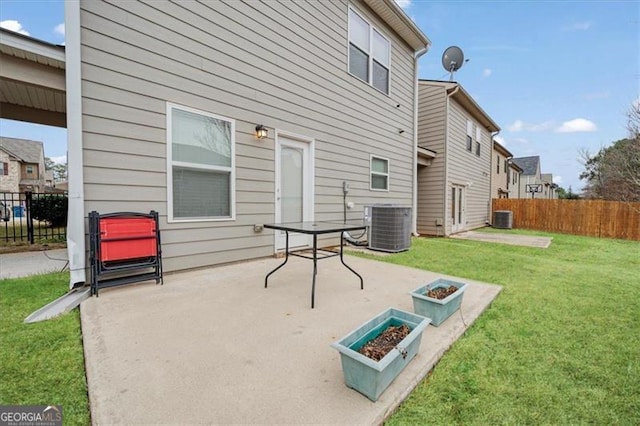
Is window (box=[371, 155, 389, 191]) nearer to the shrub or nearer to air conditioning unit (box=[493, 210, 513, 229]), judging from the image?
the shrub

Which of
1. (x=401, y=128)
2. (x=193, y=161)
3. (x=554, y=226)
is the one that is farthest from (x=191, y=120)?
(x=554, y=226)

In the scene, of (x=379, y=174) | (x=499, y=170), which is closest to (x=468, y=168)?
(x=379, y=174)

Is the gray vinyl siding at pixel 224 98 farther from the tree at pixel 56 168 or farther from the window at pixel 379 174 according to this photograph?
the tree at pixel 56 168

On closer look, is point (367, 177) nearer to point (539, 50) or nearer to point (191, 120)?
point (191, 120)

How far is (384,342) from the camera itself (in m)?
1.66

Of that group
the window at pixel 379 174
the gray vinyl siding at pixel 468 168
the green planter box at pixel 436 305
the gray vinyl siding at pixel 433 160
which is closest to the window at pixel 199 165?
the green planter box at pixel 436 305

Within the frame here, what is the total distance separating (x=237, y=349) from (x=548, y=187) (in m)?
47.1

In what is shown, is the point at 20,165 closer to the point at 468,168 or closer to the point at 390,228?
the point at 390,228

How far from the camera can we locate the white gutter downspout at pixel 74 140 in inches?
109

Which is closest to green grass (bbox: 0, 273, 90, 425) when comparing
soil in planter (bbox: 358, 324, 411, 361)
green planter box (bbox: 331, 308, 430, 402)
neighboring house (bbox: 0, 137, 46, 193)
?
green planter box (bbox: 331, 308, 430, 402)

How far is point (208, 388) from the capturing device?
1.43 m

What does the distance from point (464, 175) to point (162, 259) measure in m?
11.2

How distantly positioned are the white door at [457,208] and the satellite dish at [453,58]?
14.1 ft

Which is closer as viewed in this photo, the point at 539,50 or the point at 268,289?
the point at 268,289
